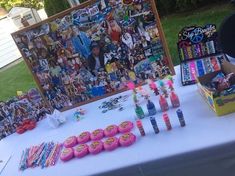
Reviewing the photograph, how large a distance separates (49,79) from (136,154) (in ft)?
2.05

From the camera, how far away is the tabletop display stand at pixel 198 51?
1.26 metres

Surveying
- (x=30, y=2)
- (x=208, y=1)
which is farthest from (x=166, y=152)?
(x=30, y=2)

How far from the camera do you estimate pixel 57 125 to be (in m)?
1.29

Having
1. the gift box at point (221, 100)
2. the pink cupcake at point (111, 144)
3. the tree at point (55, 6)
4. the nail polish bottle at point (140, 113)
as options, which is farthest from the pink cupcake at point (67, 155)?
the tree at point (55, 6)

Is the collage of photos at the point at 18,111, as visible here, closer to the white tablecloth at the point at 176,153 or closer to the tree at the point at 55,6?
the white tablecloth at the point at 176,153

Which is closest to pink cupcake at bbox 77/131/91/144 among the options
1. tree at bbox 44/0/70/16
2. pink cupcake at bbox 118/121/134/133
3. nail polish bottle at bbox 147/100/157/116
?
→ pink cupcake at bbox 118/121/134/133

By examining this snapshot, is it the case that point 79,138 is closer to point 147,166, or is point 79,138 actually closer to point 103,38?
point 147,166

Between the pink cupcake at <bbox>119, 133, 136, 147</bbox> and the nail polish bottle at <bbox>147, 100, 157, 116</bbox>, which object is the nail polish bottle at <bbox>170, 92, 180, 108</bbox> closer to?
the nail polish bottle at <bbox>147, 100, 157, 116</bbox>

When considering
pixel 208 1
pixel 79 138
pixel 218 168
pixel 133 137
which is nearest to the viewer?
pixel 218 168

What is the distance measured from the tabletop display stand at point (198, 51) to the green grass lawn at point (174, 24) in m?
1.63

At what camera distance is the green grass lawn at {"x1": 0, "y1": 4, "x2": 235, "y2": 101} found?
141 inches

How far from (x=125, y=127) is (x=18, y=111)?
1.85ft

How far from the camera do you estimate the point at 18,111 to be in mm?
1390

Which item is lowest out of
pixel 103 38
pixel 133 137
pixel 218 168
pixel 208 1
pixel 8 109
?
pixel 208 1
